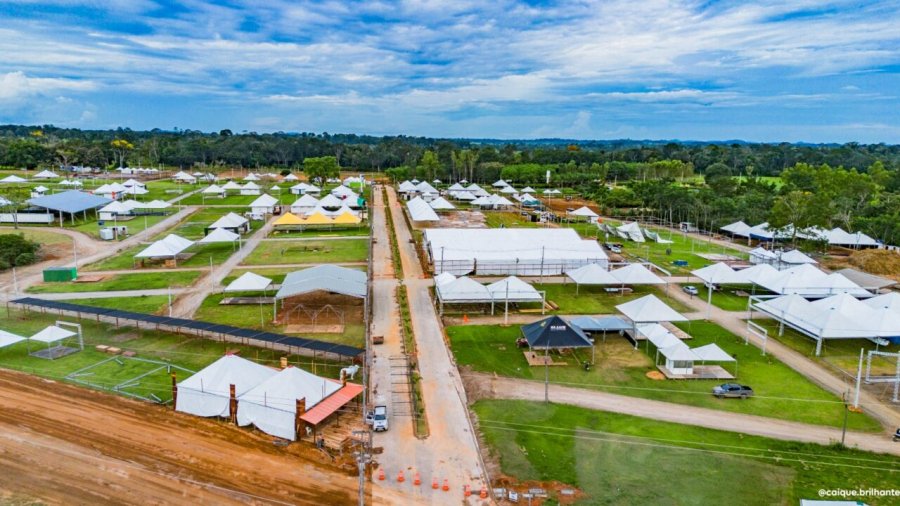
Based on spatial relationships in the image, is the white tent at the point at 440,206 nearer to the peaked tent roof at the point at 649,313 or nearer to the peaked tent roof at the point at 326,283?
the peaked tent roof at the point at 326,283

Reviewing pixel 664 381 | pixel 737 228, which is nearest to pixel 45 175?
pixel 737 228

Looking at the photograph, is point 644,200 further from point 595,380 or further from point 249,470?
point 249,470

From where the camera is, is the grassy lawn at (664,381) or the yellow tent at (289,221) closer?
the grassy lawn at (664,381)

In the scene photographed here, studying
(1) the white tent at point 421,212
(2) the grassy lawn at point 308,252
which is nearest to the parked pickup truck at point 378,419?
(2) the grassy lawn at point 308,252

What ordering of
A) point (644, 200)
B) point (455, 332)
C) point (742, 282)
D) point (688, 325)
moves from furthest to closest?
point (644, 200)
point (742, 282)
point (688, 325)
point (455, 332)

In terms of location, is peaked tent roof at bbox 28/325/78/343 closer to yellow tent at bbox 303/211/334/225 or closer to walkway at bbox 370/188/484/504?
walkway at bbox 370/188/484/504

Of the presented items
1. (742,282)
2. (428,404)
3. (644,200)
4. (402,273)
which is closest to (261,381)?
(428,404)

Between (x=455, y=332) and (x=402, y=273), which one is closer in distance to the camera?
(x=455, y=332)
